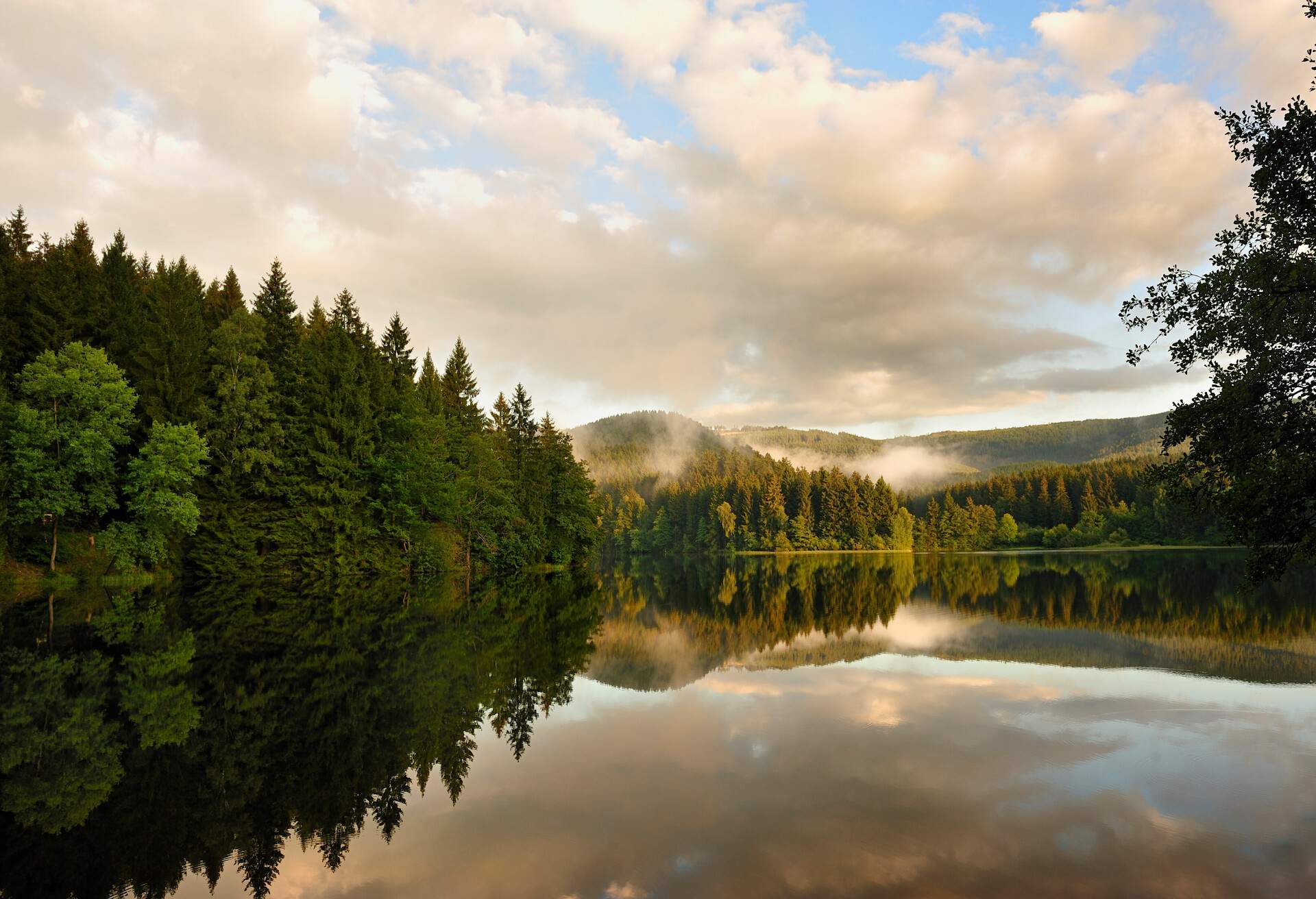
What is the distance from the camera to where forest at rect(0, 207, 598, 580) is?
3916 cm

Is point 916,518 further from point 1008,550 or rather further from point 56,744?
point 56,744

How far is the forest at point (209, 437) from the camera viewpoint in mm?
39156

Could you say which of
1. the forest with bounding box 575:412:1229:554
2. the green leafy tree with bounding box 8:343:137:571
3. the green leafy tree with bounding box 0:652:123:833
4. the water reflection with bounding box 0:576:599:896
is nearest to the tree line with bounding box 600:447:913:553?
the forest with bounding box 575:412:1229:554

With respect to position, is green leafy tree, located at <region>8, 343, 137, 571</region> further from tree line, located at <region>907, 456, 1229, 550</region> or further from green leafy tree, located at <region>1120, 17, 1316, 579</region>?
tree line, located at <region>907, 456, 1229, 550</region>

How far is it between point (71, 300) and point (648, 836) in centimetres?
5266

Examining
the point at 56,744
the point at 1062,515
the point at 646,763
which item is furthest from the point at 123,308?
the point at 1062,515

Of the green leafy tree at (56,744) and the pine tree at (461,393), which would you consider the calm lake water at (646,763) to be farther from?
the pine tree at (461,393)

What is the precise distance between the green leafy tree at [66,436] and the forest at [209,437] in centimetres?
9

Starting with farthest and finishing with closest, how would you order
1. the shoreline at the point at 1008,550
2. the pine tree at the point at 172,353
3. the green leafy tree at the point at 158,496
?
the shoreline at the point at 1008,550 → the pine tree at the point at 172,353 → the green leafy tree at the point at 158,496

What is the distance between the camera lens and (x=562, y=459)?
234 ft

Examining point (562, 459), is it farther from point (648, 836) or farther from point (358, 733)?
point (648, 836)

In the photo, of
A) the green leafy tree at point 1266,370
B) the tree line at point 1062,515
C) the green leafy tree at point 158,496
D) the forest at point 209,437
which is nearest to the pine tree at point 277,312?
the forest at point 209,437

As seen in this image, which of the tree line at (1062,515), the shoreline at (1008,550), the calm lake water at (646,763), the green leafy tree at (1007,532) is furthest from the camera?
the green leafy tree at (1007,532)

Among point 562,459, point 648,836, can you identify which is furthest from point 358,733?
point 562,459
